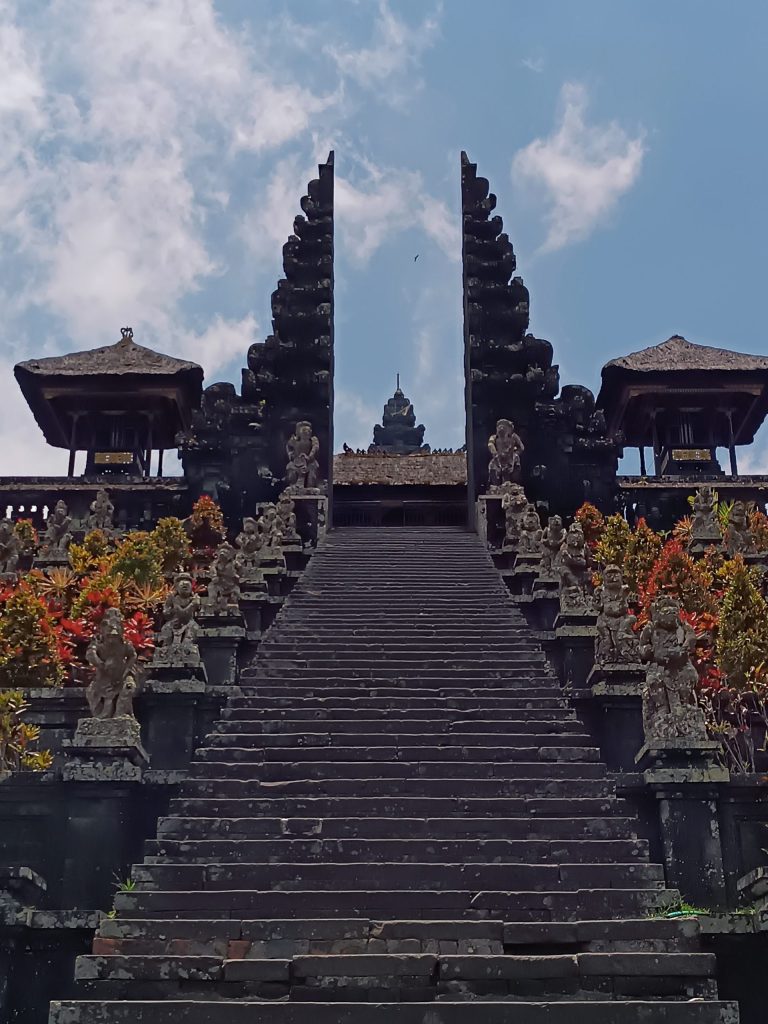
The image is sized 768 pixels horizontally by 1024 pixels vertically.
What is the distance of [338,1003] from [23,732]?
515 centimetres

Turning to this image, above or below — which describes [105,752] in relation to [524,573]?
below

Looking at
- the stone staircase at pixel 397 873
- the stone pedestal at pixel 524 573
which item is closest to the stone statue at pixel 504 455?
the stone pedestal at pixel 524 573

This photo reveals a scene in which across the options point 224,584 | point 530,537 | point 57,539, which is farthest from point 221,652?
point 57,539


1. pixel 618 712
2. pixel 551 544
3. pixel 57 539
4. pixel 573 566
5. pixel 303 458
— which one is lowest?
pixel 618 712

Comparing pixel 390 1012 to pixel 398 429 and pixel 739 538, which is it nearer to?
pixel 739 538

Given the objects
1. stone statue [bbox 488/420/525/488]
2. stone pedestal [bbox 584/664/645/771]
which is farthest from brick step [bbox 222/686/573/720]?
stone statue [bbox 488/420/525/488]

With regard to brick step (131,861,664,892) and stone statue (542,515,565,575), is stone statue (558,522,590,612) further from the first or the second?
brick step (131,861,664,892)

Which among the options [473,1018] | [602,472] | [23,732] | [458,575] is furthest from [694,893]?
[602,472]

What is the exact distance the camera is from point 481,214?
2903 cm

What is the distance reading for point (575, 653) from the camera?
42.5ft

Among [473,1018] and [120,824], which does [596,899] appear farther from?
[120,824]

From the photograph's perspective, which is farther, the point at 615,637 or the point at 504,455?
the point at 504,455

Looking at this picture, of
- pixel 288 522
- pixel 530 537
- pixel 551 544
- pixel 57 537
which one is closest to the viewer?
pixel 551 544

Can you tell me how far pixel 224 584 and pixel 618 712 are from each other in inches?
189
